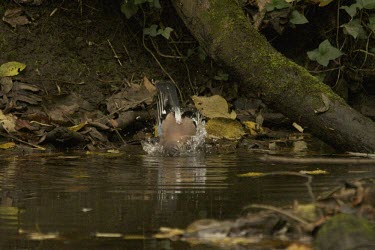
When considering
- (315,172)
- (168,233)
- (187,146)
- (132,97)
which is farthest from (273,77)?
(168,233)

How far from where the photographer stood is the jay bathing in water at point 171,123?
21.6 feet

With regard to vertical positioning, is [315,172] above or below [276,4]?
below

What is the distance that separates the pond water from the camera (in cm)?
324

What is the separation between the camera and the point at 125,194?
4.28 meters

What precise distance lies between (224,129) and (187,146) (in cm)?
94

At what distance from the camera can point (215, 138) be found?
293 inches

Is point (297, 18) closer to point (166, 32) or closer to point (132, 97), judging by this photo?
point (166, 32)

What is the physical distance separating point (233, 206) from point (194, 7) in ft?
11.9

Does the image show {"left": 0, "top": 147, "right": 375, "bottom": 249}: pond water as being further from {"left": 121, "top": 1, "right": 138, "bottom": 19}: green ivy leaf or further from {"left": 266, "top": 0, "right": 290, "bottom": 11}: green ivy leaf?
{"left": 121, "top": 1, "right": 138, "bottom": 19}: green ivy leaf

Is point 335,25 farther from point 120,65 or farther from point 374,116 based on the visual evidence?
point 120,65

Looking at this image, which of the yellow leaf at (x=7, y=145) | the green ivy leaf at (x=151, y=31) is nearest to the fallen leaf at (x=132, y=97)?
the green ivy leaf at (x=151, y=31)

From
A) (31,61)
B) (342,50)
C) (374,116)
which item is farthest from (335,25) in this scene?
(31,61)

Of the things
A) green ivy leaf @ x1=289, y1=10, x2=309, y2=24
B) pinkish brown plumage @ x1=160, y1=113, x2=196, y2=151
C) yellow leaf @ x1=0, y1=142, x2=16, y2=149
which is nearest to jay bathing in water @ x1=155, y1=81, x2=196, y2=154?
pinkish brown plumage @ x1=160, y1=113, x2=196, y2=151

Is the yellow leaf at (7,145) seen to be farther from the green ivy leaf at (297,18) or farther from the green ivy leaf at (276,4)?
the green ivy leaf at (297,18)
